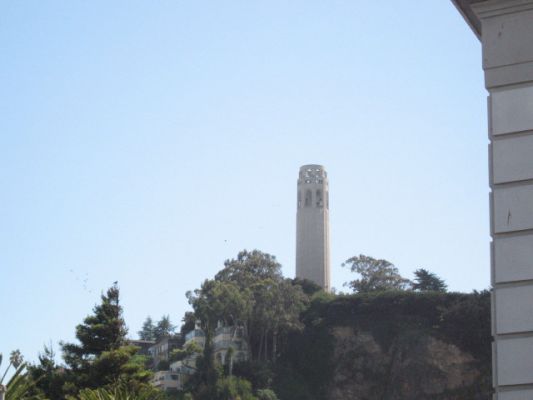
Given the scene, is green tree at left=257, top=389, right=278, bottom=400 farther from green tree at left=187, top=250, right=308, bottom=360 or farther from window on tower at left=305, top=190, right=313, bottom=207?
window on tower at left=305, top=190, right=313, bottom=207

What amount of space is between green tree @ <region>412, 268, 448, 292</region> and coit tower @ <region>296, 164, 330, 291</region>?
38.2ft


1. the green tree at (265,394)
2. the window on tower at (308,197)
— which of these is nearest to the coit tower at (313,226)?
the window on tower at (308,197)

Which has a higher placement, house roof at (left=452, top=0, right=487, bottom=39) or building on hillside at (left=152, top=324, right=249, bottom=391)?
building on hillside at (left=152, top=324, right=249, bottom=391)

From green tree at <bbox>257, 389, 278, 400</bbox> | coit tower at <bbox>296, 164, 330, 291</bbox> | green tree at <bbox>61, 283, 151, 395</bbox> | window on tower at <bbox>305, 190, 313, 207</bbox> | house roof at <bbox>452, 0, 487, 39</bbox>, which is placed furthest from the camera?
window on tower at <bbox>305, 190, 313, 207</bbox>

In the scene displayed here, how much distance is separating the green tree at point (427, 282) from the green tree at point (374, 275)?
48.5 inches

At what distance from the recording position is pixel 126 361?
34.7 m

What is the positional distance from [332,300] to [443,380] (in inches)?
389

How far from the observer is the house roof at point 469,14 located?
5.88 m

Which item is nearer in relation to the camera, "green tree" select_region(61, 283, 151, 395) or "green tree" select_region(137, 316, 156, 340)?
"green tree" select_region(61, 283, 151, 395)

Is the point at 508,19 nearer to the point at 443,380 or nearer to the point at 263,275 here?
the point at 443,380

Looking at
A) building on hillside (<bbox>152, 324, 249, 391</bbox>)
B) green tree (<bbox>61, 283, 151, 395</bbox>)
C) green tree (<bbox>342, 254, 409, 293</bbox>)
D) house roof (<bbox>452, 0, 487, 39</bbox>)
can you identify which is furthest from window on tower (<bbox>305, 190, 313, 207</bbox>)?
house roof (<bbox>452, 0, 487, 39</bbox>)

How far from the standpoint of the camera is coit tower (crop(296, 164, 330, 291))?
93250 mm

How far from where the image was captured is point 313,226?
312 feet

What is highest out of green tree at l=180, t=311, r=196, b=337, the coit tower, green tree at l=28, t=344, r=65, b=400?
the coit tower
